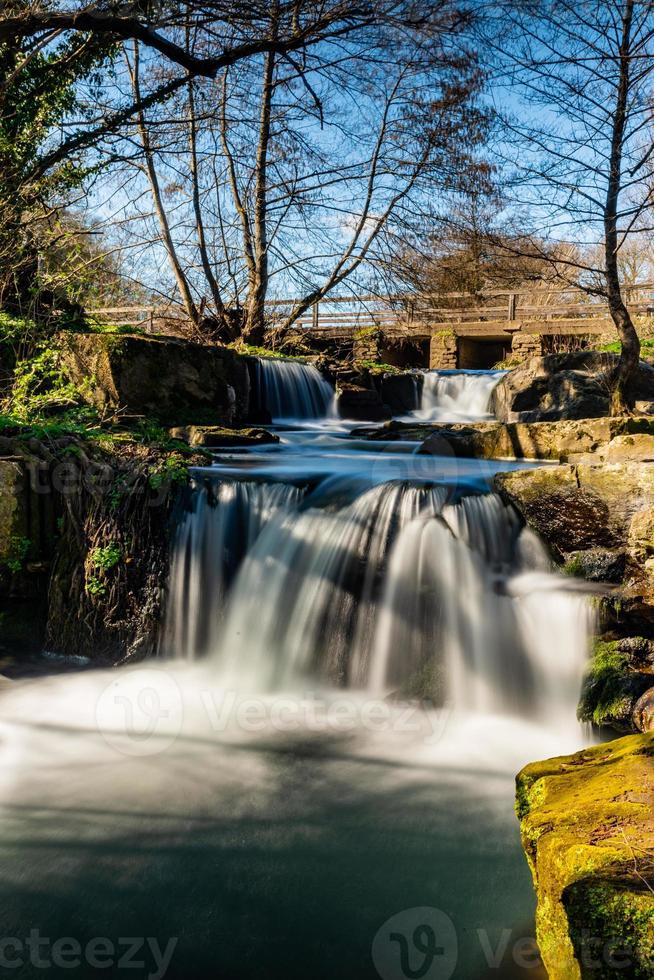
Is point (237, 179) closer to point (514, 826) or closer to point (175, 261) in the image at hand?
point (175, 261)

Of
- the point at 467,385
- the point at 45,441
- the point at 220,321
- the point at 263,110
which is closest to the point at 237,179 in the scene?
the point at 263,110

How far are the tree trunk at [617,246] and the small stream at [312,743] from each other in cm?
308

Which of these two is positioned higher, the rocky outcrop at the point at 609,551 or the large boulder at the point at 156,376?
the large boulder at the point at 156,376

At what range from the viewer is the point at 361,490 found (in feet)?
18.8

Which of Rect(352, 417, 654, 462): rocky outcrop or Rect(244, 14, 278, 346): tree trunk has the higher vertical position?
Rect(244, 14, 278, 346): tree trunk

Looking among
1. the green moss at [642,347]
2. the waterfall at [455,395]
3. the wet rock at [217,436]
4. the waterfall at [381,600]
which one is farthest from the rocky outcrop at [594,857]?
the green moss at [642,347]

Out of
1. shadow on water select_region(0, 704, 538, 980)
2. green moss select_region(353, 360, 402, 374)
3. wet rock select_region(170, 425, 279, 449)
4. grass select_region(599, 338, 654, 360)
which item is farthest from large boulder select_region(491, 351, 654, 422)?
shadow on water select_region(0, 704, 538, 980)

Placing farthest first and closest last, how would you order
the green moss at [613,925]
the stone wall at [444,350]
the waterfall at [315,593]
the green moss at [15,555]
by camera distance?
the stone wall at [444,350] → the green moss at [15,555] → the waterfall at [315,593] → the green moss at [613,925]

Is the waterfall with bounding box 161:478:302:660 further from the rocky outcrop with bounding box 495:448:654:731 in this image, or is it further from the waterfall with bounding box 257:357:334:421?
the waterfall with bounding box 257:357:334:421

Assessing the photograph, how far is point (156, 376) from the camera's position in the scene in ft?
27.8

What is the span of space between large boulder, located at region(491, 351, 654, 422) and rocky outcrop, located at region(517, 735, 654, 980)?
7805 millimetres

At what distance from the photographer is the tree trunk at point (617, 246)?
23.3 feet

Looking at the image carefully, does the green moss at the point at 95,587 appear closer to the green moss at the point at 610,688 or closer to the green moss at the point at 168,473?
the green moss at the point at 168,473

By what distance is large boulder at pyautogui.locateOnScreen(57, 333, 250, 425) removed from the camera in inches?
315
